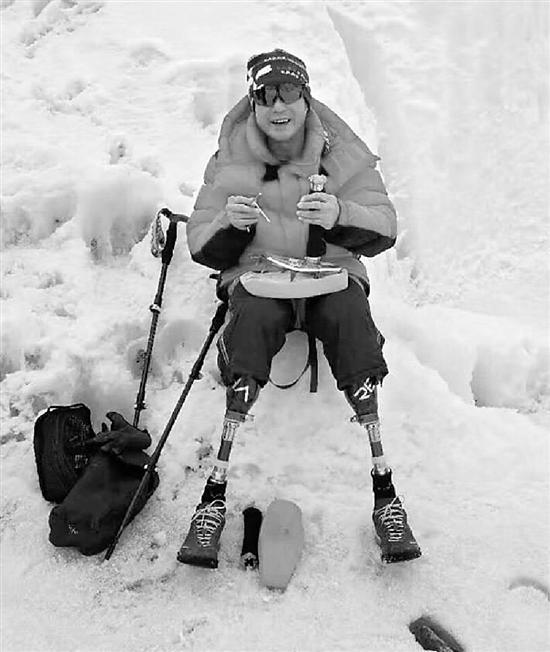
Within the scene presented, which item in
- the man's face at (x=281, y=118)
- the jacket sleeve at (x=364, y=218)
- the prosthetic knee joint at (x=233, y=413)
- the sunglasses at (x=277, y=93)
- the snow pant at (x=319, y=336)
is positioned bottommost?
the prosthetic knee joint at (x=233, y=413)

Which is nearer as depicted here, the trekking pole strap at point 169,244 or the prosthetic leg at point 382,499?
the prosthetic leg at point 382,499

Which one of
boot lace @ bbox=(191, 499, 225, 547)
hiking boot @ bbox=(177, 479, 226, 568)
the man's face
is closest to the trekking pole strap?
the man's face

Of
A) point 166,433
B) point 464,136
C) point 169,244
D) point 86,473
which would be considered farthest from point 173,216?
point 464,136

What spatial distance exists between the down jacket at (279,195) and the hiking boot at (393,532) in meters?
1.30

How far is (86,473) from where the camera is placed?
12.0 ft

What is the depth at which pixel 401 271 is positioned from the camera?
6020mm

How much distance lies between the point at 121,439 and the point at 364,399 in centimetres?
133

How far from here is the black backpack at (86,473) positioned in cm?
350

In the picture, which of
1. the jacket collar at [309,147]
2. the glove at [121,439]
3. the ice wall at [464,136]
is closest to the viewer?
the glove at [121,439]

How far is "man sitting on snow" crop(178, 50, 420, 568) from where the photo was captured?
351 cm

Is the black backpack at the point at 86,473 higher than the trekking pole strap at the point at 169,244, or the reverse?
the trekking pole strap at the point at 169,244

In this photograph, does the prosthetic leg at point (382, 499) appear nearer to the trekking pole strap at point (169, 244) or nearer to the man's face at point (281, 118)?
the man's face at point (281, 118)

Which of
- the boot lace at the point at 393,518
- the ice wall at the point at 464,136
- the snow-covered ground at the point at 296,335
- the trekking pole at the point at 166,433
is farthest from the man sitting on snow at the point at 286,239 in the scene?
the ice wall at the point at 464,136

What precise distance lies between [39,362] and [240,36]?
409 centimetres
